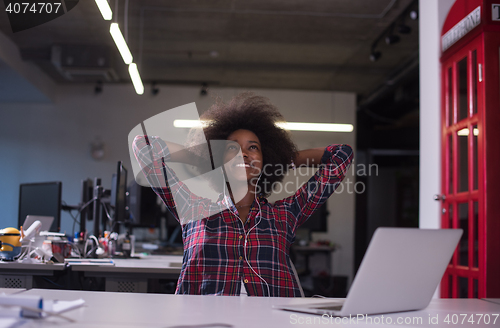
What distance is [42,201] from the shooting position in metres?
3.50

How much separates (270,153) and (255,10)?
10.4ft

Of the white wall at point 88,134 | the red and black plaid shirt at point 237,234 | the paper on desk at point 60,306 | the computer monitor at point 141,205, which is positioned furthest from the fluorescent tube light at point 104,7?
the white wall at point 88,134

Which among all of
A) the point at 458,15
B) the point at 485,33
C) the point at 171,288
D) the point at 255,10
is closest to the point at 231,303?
the point at 171,288

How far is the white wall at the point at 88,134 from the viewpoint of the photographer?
283 inches

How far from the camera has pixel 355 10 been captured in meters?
4.97

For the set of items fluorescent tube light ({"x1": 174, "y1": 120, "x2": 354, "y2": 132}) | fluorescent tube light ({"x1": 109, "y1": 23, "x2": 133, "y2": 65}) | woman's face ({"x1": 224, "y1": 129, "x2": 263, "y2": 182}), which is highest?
fluorescent tube light ({"x1": 109, "y1": 23, "x2": 133, "y2": 65})

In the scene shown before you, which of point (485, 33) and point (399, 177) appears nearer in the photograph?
point (485, 33)

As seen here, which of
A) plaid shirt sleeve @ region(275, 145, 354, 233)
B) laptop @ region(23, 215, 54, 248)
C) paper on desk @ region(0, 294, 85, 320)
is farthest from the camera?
laptop @ region(23, 215, 54, 248)

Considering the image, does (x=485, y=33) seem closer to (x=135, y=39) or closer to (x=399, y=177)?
(x=135, y=39)

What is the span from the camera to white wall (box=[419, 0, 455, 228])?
314cm

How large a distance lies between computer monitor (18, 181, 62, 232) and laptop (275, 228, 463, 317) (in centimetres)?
276

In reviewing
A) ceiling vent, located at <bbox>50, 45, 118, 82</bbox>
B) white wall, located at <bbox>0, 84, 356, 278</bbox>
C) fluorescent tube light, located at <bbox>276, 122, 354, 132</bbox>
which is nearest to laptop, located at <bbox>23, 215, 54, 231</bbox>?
ceiling vent, located at <bbox>50, 45, 118, 82</bbox>

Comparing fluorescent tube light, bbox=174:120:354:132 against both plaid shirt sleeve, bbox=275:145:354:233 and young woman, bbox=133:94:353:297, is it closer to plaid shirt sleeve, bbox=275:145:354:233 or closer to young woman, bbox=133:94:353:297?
young woman, bbox=133:94:353:297

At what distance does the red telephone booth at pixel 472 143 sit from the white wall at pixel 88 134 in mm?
4536
